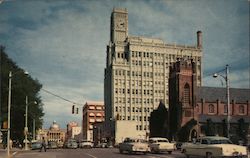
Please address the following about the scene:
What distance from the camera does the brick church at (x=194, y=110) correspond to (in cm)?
7719

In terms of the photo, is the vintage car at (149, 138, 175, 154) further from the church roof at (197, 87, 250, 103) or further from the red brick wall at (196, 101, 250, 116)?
the church roof at (197, 87, 250, 103)

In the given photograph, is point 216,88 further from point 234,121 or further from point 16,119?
point 16,119

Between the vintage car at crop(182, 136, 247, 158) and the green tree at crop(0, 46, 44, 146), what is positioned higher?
the green tree at crop(0, 46, 44, 146)

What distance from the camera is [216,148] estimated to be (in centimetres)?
2311

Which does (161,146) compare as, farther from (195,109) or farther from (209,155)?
(195,109)

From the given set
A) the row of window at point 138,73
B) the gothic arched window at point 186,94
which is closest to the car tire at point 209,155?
the gothic arched window at point 186,94

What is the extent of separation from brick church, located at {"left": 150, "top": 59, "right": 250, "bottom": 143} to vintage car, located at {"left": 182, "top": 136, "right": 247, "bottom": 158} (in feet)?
162

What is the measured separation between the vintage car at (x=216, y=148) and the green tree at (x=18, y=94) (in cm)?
3638

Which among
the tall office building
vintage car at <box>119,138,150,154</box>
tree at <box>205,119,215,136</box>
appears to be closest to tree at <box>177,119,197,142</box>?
tree at <box>205,119,215,136</box>

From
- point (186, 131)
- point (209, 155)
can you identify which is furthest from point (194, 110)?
point (209, 155)

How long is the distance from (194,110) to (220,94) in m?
15.3

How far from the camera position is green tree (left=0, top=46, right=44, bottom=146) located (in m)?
57.8

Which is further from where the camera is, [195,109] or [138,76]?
[138,76]

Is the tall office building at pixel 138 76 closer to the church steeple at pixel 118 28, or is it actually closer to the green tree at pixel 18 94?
the church steeple at pixel 118 28
